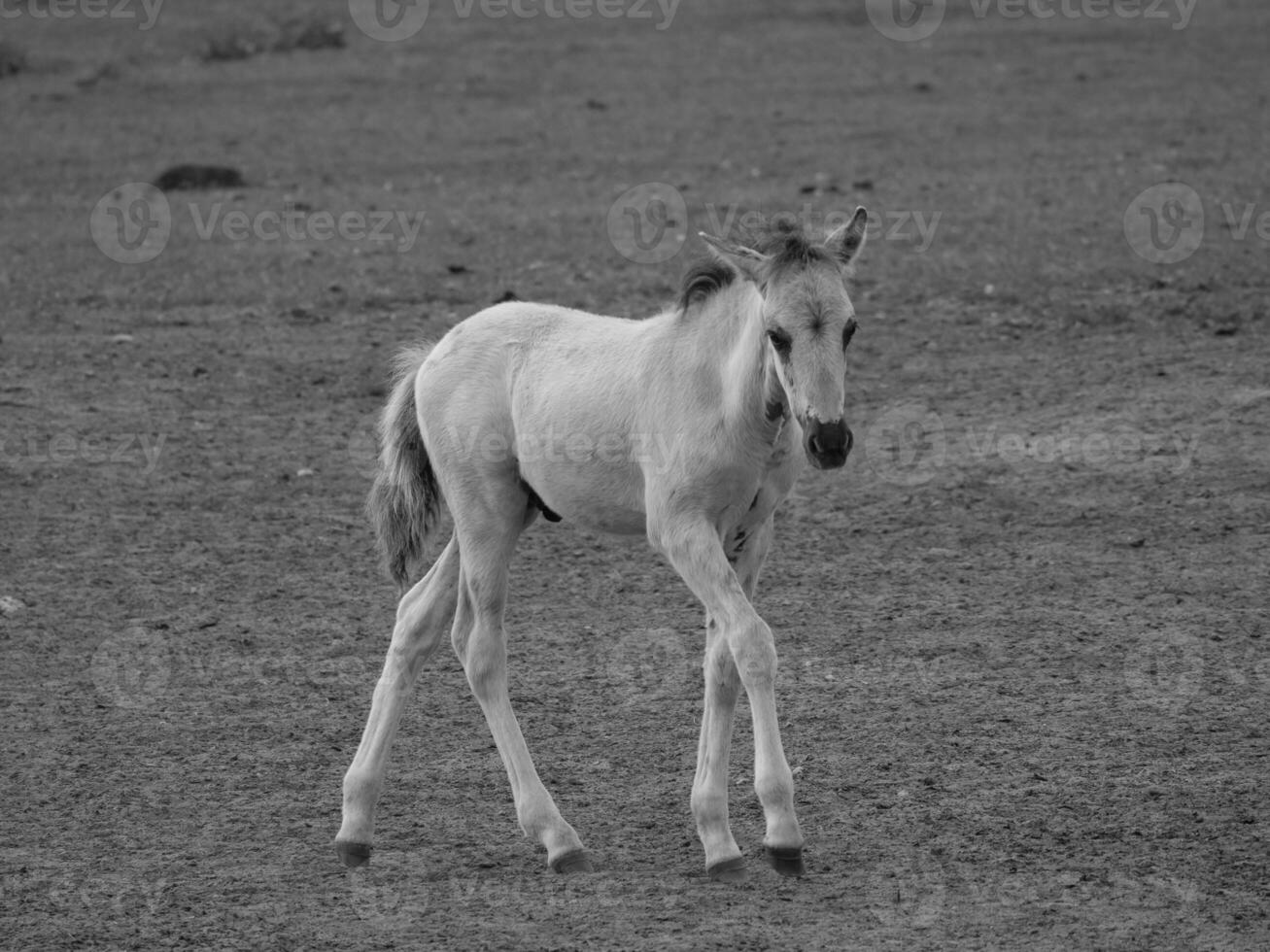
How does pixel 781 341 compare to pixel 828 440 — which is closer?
pixel 828 440

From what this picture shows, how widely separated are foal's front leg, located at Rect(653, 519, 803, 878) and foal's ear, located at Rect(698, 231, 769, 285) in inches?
31.8

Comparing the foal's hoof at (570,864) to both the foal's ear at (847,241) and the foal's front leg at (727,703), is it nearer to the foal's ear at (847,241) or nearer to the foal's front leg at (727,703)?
the foal's front leg at (727,703)

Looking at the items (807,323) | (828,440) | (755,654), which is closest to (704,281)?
(807,323)

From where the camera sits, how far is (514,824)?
246 inches

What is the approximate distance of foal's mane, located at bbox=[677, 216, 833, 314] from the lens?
539 centimetres

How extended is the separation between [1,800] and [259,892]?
1331mm

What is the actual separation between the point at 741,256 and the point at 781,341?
0.32 meters

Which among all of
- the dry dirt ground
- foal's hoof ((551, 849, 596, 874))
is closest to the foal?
foal's hoof ((551, 849, 596, 874))

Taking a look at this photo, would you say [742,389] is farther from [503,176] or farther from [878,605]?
[503,176]

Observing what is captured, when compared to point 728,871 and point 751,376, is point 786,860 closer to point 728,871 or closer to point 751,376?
point 728,871

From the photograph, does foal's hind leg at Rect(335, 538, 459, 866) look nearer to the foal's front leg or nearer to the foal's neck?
the foal's front leg

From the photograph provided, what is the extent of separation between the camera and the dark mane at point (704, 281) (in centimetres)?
592

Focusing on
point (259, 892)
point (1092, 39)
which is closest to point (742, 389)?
point (259, 892)

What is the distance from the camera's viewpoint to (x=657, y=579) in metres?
8.91
